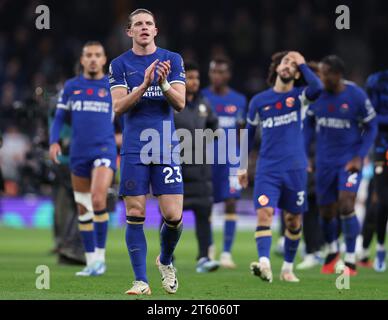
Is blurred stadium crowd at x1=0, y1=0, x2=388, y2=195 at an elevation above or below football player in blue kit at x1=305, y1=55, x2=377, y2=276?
above

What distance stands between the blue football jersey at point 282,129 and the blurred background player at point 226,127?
2388mm

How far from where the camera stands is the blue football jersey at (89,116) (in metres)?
12.0

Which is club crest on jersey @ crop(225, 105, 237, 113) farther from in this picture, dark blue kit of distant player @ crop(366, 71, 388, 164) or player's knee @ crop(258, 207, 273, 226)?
player's knee @ crop(258, 207, 273, 226)

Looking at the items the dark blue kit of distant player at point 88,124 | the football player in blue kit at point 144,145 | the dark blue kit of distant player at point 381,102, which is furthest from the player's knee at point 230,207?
the football player in blue kit at point 144,145

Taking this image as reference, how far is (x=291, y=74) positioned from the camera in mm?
11195

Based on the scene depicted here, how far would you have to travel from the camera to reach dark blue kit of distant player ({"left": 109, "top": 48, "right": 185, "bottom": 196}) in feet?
30.4

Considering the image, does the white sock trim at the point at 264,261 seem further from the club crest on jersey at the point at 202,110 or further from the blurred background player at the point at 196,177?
the club crest on jersey at the point at 202,110

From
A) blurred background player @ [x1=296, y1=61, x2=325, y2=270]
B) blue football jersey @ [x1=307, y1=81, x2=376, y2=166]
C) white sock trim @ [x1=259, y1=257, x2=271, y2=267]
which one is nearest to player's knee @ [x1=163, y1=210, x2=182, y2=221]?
white sock trim @ [x1=259, y1=257, x2=271, y2=267]

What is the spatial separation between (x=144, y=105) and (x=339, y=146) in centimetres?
378

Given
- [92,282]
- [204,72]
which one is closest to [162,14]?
[204,72]

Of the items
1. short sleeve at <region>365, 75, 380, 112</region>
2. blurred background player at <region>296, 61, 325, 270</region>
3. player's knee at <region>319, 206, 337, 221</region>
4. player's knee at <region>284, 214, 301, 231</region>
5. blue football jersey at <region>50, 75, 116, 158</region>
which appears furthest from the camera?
blurred background player at <region>296, 61, 325, 270</region>

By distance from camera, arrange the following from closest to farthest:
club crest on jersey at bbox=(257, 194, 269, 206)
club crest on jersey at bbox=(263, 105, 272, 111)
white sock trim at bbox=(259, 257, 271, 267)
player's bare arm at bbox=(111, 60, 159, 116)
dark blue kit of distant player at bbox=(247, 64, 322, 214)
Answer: player's bare arm at bbox=(111, 60, 159, 116) → white sock trim at bbox=(259, 257, 271, 267) → club crest on jersey at bbox=(257, 194, 269, 206) → dark blue kit of distant player at bbox=(247, 64, 322, 214) → club crest on jersey at bbox=(263, 105, 272, 111)
